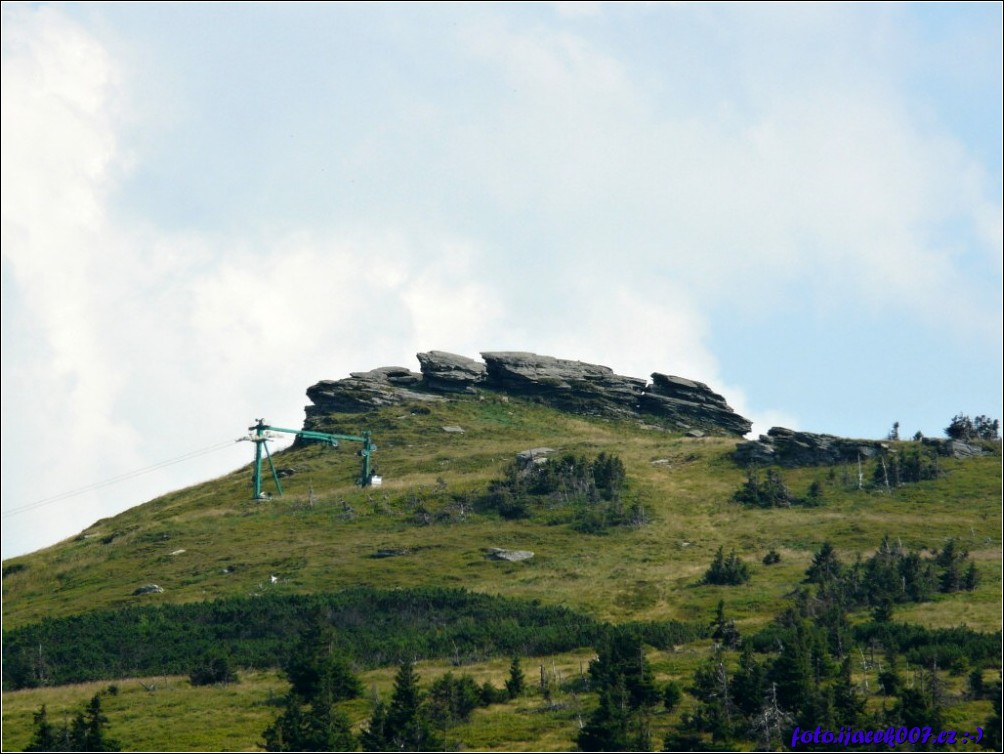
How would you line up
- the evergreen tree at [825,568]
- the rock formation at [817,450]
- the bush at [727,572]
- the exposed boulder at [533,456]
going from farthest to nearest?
the rock formation at [817,450] < the exposed boulder at [533,456] < the bush at [727,572] < the evergreen tree at [825,568]

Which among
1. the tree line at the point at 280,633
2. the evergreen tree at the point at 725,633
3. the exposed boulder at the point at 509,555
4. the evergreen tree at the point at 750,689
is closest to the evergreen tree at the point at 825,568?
the evergreen tree at the point at 725,633

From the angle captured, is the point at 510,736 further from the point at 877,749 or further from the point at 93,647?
the point at 93,647

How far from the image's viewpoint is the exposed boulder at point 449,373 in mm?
151375

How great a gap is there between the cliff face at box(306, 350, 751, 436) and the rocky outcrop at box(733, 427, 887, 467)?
29207 mm

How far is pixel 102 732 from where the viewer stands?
5666 cm

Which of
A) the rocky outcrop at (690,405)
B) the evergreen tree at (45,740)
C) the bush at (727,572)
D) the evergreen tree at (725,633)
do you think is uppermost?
the rocky outcrop at (690,405)

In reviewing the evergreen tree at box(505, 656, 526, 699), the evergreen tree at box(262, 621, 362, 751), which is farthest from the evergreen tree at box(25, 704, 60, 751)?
the evergreen tree at box(505, 656, 526, 699)

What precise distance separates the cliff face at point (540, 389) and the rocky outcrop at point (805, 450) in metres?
29.2

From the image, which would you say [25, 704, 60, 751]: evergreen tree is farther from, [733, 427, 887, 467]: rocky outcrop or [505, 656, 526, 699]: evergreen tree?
[733, 427, 887, 467]: rocky outcrop

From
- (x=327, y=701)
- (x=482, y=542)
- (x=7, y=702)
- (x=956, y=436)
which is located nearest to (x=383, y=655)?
(x=327, y=701)

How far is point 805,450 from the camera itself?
394ft

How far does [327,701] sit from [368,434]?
7098 cm

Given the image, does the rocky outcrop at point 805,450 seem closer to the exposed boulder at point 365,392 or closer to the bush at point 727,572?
the bush at point 727,572

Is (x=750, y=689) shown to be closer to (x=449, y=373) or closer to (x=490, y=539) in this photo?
(x=490, y=539)
